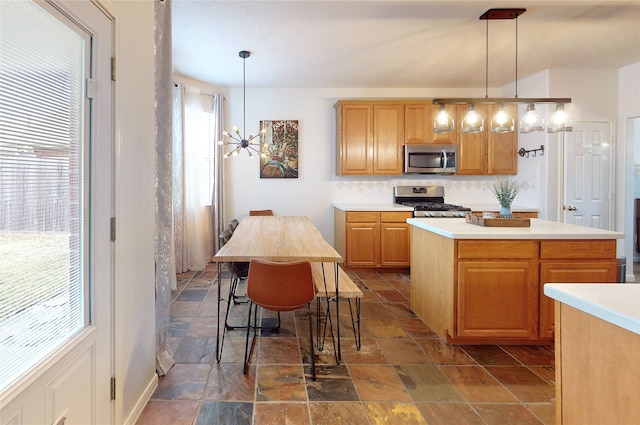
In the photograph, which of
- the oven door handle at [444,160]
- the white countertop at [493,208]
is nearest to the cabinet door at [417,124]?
the oven door handle at [444,160]

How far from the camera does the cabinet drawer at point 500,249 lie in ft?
8.10

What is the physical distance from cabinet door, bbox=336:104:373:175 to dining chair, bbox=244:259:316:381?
3.18 meters

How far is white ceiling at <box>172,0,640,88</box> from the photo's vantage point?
2941 mm

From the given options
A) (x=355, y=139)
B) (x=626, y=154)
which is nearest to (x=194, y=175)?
(x=355, y=139)

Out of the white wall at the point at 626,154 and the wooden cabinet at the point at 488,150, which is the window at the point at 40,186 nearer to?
the wooden cabinet at the point at 488,150

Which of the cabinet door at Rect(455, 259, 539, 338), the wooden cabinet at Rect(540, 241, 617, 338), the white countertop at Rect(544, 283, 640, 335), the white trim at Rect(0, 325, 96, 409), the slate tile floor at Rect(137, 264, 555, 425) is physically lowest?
the slate tile floor at Rect(137, 264, 555, 425)

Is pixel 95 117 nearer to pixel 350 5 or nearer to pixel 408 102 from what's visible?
pixel 350 5

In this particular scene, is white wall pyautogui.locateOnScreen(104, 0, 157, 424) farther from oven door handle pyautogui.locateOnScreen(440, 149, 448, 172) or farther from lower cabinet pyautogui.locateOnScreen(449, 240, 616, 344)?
oven door handle pyautogui.locateOnScreen(440, 149, 448, 172)

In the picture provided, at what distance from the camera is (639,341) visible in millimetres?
843

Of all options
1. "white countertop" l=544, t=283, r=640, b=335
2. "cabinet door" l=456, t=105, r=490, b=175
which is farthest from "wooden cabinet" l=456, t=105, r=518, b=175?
"white countertop" l=544, t=283, r=640, b=335

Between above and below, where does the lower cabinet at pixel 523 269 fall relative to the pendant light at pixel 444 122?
below

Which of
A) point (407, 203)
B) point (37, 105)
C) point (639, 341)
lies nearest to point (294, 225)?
point (407, 203)

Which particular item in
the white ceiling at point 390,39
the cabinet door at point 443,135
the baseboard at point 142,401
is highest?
the white ceiling at point 390,39

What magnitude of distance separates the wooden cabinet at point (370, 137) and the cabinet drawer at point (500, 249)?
2.75 m
